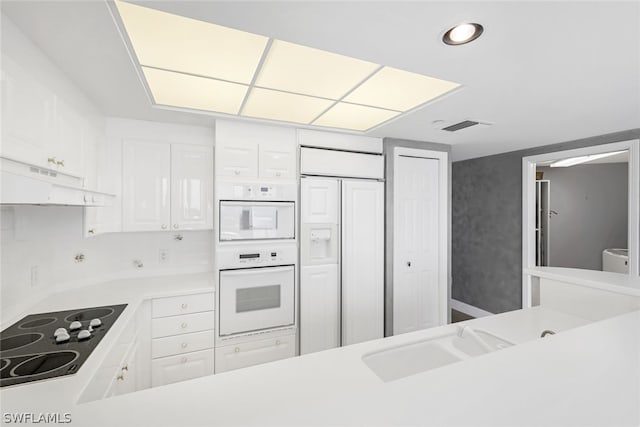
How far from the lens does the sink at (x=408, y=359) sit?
3.92 ft

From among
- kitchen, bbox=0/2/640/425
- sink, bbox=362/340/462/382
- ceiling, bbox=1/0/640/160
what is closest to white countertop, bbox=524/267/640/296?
kitchen, bbox=0/2/640/425

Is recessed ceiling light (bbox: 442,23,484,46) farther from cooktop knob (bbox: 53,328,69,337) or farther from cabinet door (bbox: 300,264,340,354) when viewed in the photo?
cooktop knob (bbox: 53,328,69,337)

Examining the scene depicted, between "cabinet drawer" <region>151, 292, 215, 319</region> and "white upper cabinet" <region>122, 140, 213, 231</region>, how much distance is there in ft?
2.00

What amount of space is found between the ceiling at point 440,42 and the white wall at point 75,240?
0.38ft

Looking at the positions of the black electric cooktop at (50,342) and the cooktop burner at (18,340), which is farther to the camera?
the cooktop burner at (18,340)

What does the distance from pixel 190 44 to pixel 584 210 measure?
245 inches

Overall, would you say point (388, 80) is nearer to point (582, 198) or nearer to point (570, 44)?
point (570, 44)

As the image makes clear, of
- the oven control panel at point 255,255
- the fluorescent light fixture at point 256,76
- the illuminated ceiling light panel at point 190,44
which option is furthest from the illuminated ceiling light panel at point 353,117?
the oven control panel at point 255,255

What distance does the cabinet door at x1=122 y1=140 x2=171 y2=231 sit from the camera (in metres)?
2.30

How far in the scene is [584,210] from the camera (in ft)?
15.5

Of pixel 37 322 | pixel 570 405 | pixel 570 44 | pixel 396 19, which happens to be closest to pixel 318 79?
pixel 396 19

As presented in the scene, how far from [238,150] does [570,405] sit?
93.9 inches

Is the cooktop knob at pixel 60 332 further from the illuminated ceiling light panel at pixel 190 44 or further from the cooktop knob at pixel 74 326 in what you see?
the illuminated ceiling light panel at pixel 190 44

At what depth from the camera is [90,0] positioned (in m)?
1.01
